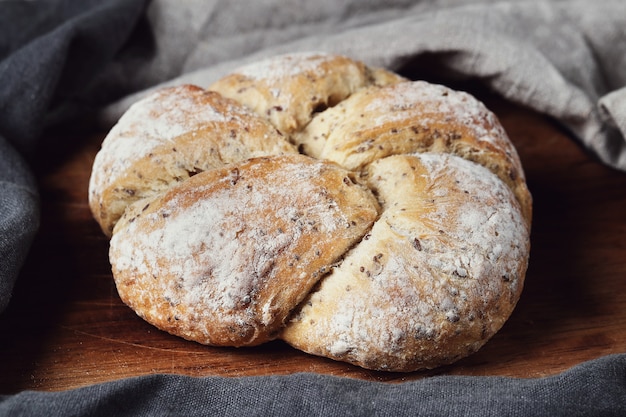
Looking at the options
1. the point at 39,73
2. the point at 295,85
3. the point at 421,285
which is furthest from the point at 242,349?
the point at 39,73

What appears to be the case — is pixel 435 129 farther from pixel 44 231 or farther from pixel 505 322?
pixel 44 231

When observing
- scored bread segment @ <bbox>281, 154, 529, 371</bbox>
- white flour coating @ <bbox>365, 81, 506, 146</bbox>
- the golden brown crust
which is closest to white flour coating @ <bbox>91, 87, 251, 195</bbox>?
the golden brown crust

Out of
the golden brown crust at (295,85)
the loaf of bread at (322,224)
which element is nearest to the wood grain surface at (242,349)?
the loaf of bread at (322,224)

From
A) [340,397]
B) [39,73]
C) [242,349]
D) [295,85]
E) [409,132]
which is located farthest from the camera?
[39,73]

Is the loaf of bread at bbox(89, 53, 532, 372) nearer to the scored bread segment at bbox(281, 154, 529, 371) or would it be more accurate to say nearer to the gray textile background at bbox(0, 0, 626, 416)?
the scored bread segment at bbox(281, 154, 529, 371)

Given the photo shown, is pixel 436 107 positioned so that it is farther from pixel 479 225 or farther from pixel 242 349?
pixel 242 349

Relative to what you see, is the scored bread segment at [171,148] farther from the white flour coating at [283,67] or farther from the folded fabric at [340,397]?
the folded fabric at [340,397]

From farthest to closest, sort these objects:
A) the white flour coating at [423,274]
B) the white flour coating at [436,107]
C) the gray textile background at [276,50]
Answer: the gray textile background at [276,50] < the white flour coating at [436,107] < the white flour coating at [423,274]
